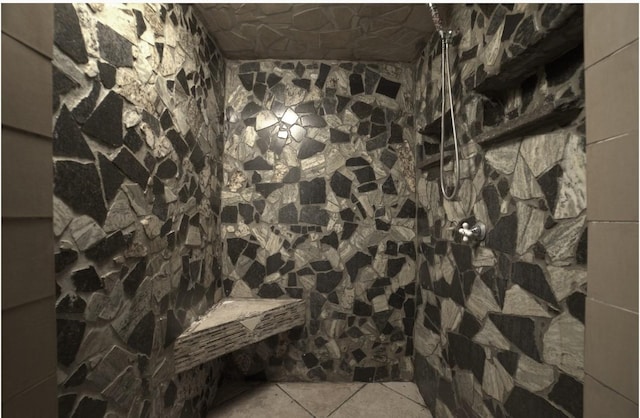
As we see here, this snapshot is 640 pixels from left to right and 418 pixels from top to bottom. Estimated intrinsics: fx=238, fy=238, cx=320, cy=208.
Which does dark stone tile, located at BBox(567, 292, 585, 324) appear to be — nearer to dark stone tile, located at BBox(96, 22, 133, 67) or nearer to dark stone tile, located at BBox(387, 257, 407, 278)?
dark stone tile, located at BBox(387, 257, 407, 278)

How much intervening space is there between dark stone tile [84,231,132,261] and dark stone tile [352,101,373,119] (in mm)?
1565

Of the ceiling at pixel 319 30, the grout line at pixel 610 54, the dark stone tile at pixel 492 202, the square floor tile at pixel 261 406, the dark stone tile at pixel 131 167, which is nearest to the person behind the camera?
the grout line at pixel 610 54

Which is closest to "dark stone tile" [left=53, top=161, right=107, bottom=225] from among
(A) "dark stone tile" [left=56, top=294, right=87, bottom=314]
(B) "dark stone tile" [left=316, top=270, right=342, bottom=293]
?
(A) "dark stone tile" [left=56, top=294, right=87, bottom=314]

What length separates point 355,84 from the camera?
1.79m

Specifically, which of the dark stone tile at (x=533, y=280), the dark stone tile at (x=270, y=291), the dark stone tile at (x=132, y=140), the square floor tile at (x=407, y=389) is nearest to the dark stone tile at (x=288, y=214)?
the dark stone tile at (x=270, y=291)

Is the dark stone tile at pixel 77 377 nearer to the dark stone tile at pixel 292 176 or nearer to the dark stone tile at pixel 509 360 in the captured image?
the dark stone tile at pixel 292 176

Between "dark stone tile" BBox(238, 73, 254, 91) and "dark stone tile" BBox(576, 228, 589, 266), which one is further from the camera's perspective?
"dark stone tile" BBox(238, 73, 254, 91)

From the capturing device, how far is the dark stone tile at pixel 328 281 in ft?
5.75

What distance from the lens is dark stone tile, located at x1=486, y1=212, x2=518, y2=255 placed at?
929 millimetres

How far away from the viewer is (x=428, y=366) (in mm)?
1537

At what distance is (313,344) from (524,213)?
5.05ft

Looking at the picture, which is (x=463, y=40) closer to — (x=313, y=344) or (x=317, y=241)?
(x=317, y=241)

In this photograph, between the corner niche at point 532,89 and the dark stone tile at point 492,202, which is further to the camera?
the dark stone tile at point 492,202

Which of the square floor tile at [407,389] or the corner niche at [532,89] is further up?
the corner niche at [532,89]
